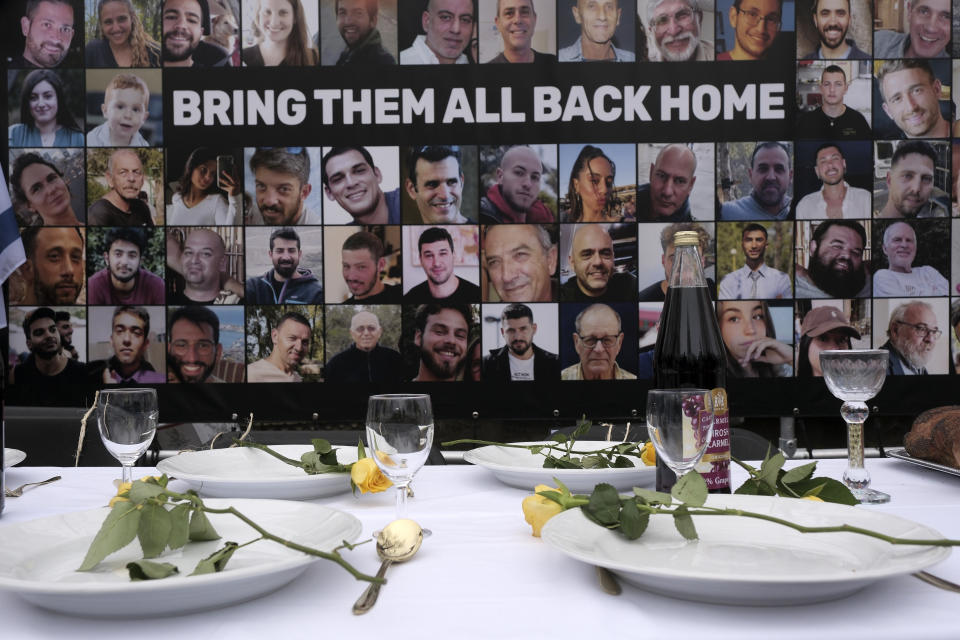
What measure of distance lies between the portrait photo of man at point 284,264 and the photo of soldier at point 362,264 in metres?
0.05

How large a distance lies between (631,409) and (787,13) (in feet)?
5.46

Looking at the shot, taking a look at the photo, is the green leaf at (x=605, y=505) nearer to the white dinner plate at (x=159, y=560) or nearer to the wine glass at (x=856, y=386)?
the white dinner plate at (x=159, y=560)

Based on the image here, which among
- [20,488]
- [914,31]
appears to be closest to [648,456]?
[20,488]

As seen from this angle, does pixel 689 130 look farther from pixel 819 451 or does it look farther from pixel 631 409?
pixel 819 451

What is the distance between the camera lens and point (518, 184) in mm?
2893

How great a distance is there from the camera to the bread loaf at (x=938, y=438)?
1110 mm

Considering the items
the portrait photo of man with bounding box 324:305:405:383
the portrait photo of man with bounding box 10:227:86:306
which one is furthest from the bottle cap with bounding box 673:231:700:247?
the portrait photo of man with bounding box 10:227:86:306


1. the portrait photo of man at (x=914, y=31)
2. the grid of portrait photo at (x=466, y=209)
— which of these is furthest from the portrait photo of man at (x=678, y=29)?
the portrait photo of man at (x=914, y=31)

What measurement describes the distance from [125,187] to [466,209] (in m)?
1.34

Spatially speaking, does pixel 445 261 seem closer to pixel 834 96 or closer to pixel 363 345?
pixel 363 345

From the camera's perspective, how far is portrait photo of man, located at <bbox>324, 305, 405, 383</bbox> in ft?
9.53

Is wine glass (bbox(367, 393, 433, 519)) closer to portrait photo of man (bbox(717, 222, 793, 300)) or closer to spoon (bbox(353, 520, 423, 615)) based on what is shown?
spoon (bbox(353, 520, 423, 615))

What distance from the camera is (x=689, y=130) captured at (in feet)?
9.52

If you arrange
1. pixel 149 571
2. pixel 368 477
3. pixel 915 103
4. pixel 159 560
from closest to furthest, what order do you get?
pixel 149 571 < pixel 159 560 < pixel 368 477 < pixel 915 103
